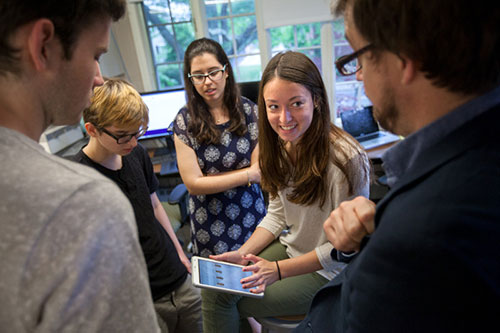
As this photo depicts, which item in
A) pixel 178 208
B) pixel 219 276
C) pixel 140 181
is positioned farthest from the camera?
pixel 178 208

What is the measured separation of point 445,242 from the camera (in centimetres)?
48

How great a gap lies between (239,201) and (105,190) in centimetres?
128

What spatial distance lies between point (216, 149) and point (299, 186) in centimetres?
58

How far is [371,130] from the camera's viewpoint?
2.72 m

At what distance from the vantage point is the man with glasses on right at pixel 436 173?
48 cm

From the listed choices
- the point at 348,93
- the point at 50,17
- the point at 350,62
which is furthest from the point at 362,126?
the point at 50,17

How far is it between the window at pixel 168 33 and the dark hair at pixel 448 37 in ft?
9.46

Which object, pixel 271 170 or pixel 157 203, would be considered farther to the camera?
pixel 157 203

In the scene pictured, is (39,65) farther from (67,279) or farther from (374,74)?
(374,74)

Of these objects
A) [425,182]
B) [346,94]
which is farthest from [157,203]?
[346,94]

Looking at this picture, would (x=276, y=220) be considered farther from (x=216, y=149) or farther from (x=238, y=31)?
(x=238, y=31)

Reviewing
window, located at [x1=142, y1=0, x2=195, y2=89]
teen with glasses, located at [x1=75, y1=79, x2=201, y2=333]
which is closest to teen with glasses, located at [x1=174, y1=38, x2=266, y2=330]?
teen with glasses, located at [x1=75, y1=79, x2=201, y2=333]

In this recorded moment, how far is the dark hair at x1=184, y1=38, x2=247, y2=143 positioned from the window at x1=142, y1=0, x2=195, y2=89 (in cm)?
159

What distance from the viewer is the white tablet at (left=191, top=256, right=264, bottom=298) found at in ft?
3.57
